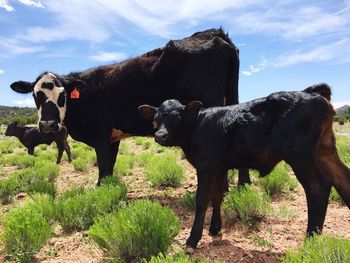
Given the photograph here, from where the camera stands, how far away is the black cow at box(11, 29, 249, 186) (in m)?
7.10

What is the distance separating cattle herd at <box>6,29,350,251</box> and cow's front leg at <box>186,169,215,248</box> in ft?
0.03

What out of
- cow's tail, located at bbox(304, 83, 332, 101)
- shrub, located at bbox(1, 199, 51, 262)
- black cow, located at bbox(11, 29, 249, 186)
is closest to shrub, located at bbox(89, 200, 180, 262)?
shrub, located at bbox(1, 199, 51, 262)

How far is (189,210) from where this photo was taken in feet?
19.9

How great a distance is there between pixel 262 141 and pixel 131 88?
3.97 metres

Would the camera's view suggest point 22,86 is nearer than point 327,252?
No

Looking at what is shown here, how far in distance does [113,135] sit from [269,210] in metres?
3.79

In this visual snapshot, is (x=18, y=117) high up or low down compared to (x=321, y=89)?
up

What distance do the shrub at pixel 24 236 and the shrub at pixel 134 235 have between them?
2.36 ft

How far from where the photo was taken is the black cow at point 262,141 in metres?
3.88

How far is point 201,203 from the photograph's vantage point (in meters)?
4.28

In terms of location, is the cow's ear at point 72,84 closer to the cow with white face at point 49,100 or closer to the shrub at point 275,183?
the cow with white face at point 49,100

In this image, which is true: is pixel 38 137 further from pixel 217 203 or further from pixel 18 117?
pixel 18 117

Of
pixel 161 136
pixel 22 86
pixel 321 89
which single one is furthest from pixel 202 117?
pixel 22 86

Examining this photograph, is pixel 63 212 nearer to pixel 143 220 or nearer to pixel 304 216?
pixel 143 220
